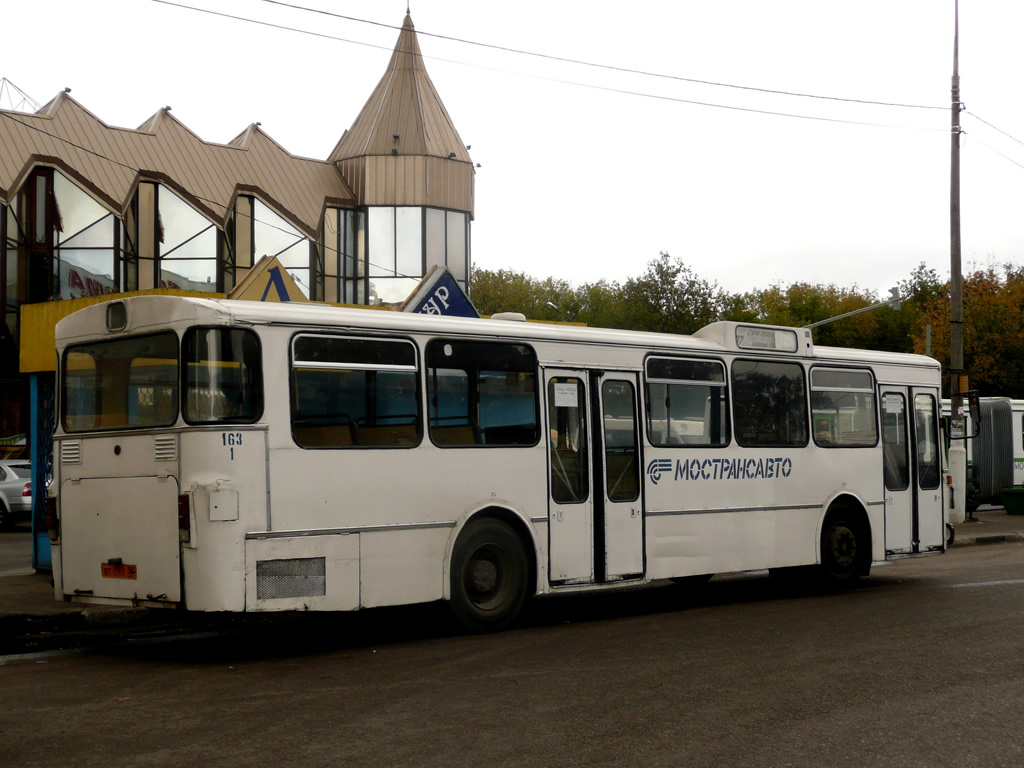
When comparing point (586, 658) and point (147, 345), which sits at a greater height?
point (147, 345)

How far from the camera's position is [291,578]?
30.6 ft

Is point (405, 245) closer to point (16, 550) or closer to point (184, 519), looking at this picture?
point (16, 550)

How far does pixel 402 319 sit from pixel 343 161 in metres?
36.1

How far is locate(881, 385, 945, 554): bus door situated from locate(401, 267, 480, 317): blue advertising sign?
5.64m

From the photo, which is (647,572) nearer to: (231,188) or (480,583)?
(480,583)

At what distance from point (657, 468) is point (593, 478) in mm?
912

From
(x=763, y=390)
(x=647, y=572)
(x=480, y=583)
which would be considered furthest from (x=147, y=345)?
(x=763, y=390)

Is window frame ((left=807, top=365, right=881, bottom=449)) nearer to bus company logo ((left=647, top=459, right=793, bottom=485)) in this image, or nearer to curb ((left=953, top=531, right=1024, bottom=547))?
bus company logo ((left=647, top=459, right=793, bottom=485))

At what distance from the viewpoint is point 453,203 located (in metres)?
43.7

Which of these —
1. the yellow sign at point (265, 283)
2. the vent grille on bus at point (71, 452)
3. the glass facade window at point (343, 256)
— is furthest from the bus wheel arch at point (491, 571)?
the glass facade window at point (343, 256)

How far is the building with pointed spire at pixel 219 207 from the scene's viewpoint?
38.2 meters

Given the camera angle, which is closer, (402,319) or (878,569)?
(402,319)

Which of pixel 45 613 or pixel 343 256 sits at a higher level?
pixel 343 256

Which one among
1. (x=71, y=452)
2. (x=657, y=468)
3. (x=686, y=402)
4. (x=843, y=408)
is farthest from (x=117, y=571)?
(x=843, y=408)
